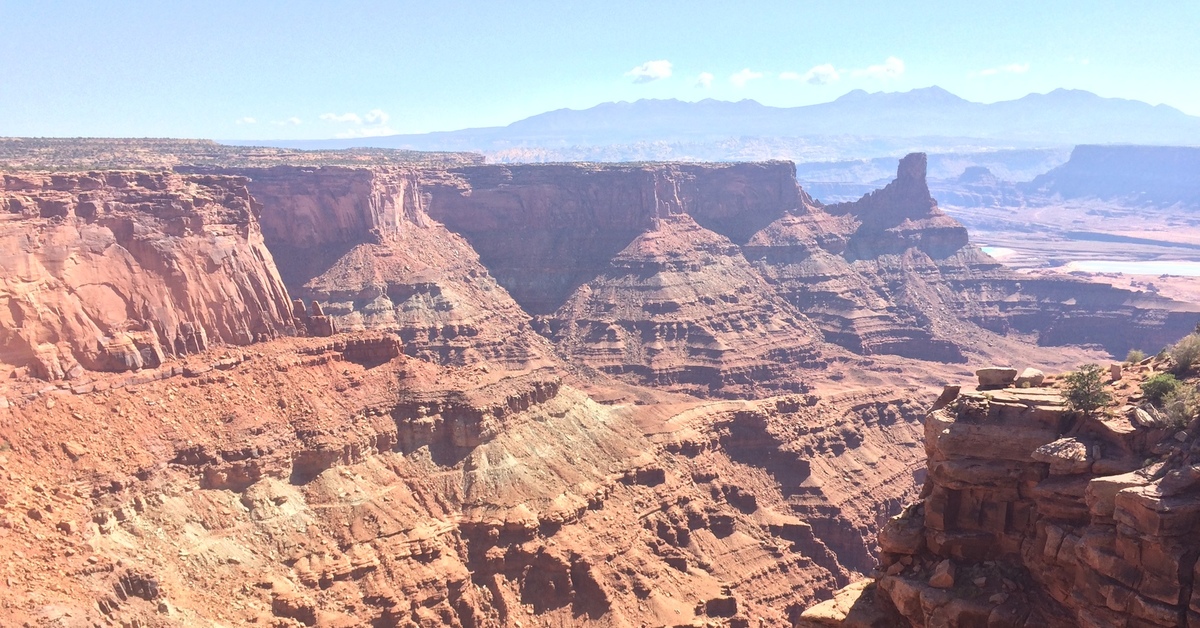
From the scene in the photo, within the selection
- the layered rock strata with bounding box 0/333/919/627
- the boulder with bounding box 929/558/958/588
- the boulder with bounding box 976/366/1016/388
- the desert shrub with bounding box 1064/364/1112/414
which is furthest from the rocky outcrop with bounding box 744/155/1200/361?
the boulder with bounding box 929/558/958/588

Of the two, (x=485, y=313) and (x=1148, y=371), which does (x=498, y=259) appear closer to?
(x=485, y=313)

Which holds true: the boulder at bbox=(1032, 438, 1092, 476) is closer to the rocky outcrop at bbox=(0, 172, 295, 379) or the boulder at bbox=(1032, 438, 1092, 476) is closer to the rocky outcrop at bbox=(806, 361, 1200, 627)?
the rocky outcrop at bbox=(806, 361, 1200, 627)

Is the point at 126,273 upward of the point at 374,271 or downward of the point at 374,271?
upward

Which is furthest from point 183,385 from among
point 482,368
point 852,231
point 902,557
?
point 852,231

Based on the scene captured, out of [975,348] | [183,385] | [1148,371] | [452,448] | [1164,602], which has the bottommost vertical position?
[975,348]

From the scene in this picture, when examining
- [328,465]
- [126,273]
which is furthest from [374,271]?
[328,465]

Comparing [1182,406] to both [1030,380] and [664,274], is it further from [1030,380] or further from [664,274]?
[664,274]
